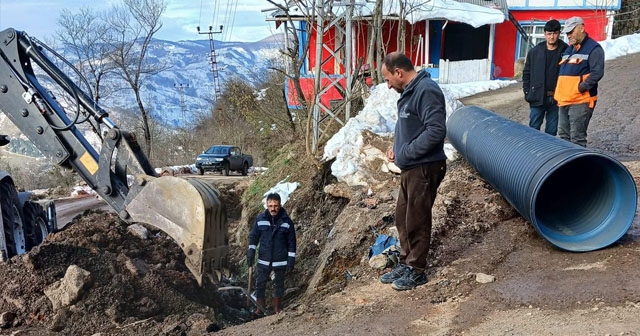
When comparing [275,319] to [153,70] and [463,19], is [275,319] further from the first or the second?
[153,70]

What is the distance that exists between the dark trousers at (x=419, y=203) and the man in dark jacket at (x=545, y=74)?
11.1ft

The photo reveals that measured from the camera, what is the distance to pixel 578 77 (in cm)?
640

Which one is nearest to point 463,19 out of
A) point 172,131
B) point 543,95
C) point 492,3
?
point 492,3

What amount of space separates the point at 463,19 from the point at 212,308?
1983 centimetres

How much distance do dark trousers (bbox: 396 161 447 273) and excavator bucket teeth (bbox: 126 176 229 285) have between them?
165cm

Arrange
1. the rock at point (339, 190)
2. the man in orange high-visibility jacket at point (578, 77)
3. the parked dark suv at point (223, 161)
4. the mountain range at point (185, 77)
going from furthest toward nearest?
the mountain range at point (185, 77) → the parked dark suv at point (223, 161) → the rock at point (339, 190) → the man in orange high-visibility jacket at point (578, 77)

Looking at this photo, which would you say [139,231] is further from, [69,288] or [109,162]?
[109,162]

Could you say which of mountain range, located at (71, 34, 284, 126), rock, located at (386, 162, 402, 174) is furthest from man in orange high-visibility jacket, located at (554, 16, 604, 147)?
mountain range, located at (71, 34, 284, 126)

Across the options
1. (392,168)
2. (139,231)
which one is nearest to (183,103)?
(392,168)

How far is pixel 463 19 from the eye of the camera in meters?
22.9

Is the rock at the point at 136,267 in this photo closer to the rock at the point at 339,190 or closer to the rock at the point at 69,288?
the rock at the point at 69,288

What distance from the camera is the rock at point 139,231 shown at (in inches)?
289

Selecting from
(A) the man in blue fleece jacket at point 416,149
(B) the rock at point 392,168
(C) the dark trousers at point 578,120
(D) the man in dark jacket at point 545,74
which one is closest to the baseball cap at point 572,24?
(D) the man in dark jacket at point 545,74

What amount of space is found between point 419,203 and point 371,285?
951 mm
